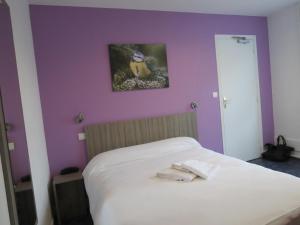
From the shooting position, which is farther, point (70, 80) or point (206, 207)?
point (70, 80)

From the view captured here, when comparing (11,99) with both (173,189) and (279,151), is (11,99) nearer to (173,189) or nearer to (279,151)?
(173,189)

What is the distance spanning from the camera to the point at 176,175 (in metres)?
1.93

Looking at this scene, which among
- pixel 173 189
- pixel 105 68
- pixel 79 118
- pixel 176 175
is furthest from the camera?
pixel 105 68

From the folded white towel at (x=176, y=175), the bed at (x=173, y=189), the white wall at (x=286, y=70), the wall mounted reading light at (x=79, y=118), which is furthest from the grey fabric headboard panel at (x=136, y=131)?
the white wall at (x=286, y=70)

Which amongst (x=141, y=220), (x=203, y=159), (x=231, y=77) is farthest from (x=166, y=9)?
(x=141, y=220)

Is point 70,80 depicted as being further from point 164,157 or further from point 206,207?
point 206,207

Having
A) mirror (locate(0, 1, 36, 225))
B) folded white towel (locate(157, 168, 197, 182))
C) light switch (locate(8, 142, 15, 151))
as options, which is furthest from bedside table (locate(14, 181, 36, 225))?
folded white towel (locate(157, 168, 197, 182))

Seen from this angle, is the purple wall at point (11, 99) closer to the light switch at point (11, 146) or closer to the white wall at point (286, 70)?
the light switch at point (11, 146)

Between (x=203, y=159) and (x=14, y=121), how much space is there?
5.86 feet

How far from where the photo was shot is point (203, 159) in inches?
94.0

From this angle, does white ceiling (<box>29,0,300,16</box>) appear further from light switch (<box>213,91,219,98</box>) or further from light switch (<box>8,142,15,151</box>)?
light switch (<box>8,142,15,151</box>)

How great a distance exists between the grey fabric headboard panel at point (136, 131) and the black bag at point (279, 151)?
1.44 m

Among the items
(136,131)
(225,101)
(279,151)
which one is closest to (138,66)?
(136,131)

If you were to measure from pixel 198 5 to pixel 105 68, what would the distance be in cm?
153
